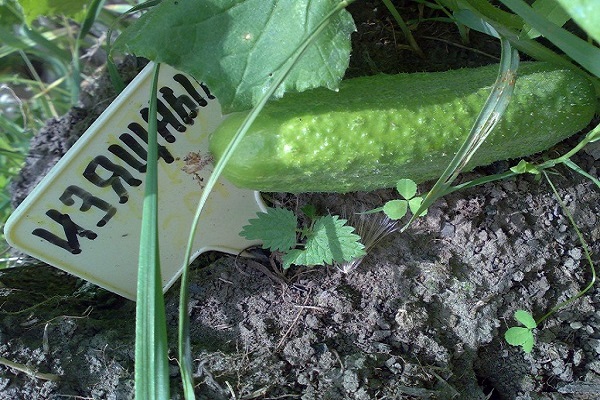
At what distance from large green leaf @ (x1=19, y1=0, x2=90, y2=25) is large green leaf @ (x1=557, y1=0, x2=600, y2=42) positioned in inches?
53.4

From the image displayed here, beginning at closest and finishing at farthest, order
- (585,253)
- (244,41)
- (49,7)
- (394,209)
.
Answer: (244,41) → (394,209) → (585,253) → (49,7)

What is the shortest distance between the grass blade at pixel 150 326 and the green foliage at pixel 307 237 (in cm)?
31

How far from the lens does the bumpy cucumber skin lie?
1.26 meters

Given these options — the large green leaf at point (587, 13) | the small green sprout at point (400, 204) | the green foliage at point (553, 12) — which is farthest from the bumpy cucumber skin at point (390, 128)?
the large green leaf at point (587, 13)

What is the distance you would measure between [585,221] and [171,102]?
105cm

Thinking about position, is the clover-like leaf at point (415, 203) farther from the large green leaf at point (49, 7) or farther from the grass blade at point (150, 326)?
the large green leaf at point (49, 7)

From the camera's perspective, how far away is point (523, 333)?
1.33 m

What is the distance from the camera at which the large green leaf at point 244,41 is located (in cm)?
118

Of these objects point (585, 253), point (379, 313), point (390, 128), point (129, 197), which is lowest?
point (585, 253)

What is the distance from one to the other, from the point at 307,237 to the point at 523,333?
0.52m

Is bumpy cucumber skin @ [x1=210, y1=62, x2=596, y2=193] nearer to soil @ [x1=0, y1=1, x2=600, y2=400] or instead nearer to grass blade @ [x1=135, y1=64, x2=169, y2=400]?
soil @ [x1=0, y1=1, x2=600, y2=400]

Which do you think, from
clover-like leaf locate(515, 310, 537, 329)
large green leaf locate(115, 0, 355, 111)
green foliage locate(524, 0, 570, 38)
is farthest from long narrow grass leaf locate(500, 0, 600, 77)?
clover-like leaf locate(515, 310, 537, 329)

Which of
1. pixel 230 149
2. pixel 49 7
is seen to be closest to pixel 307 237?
pixel 230 149

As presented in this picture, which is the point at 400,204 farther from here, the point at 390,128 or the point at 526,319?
the point at 526,319
